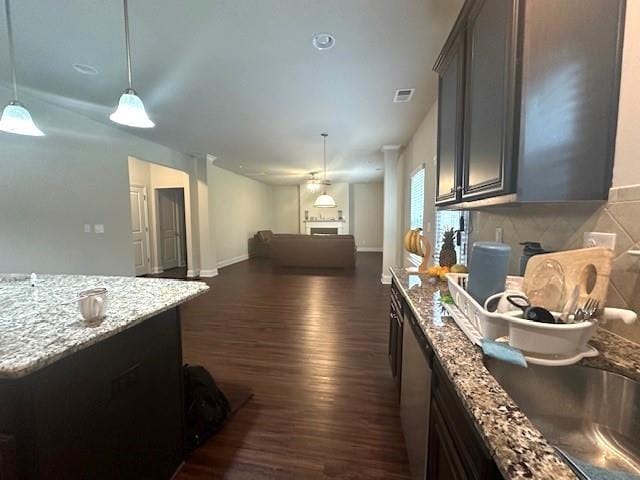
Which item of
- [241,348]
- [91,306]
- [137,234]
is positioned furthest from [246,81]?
[137,234]

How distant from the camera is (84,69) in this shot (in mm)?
2584

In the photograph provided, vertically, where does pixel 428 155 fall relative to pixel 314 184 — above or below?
below

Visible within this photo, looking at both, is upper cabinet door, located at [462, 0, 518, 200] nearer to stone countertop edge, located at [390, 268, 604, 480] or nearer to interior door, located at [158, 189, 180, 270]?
stone countertop edge, located at [390, 268, 604, 480]

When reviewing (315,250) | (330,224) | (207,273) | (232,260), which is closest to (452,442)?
(315,250)

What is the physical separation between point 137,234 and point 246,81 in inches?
203

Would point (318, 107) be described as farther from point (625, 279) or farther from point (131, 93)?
point (625, 279)

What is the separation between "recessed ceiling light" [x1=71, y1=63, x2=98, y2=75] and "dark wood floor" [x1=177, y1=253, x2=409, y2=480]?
286 centimetres

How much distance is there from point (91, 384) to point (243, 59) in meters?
2.58

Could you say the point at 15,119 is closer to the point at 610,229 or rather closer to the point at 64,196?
the point at 64,196

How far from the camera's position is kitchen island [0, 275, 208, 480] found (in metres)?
0.81

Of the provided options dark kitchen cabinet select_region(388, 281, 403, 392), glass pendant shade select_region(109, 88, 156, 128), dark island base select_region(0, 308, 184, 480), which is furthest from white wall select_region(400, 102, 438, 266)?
dark island base select_region(0, 308, 184, 480)

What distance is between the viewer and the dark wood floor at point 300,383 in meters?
1.53

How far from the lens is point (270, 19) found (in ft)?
6.35

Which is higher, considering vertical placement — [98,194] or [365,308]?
[98,194]
